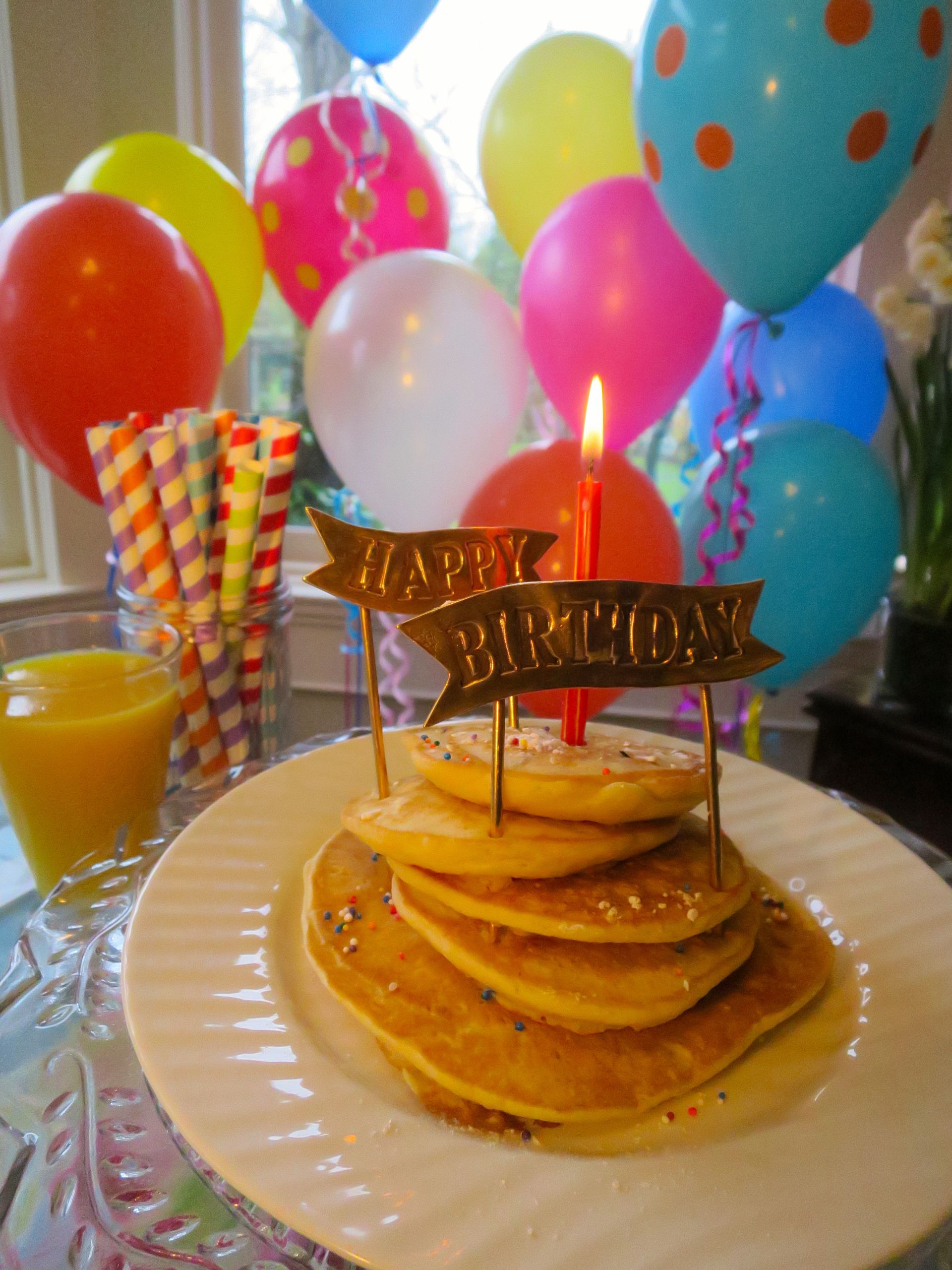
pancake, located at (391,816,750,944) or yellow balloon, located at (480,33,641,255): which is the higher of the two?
yellow balloon, located at (480,33,641,255)

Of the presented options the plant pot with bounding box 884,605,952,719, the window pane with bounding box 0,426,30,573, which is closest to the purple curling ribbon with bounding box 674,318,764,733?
the plant pot with bounding box 884,605,952,719

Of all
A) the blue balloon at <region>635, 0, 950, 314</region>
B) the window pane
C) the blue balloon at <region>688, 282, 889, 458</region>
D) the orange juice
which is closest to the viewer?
the orange juice

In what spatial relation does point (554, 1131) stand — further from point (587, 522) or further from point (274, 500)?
point (274, 500)

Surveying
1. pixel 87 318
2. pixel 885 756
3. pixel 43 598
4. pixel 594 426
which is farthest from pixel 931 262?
pixel 43 598

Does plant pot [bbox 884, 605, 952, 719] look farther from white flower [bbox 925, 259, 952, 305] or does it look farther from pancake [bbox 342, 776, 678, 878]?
pancake [bbox 342, 776, 678, 878]

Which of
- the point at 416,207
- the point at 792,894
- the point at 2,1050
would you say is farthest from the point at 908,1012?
the point at 416,207

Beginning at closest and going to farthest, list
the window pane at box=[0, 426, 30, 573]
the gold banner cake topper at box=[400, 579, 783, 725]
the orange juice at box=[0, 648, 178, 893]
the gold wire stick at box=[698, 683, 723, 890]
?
the gold banner cake topper at box=[400, 579, 783, 725]
the gold wire stick at box=[698, 683, 723, 890]
the orange juice at box=[0, 648, 178, 893]
the window pane at box=[0, 426, 30, 573]
